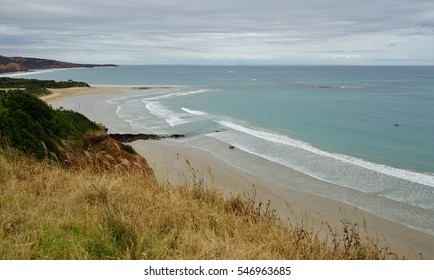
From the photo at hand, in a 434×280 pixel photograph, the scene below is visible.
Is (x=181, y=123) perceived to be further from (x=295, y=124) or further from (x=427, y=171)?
(x=427, y=171)

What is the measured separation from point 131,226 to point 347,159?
676 inches

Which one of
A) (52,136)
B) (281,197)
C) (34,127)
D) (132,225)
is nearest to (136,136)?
(281,197)

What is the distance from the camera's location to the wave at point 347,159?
54.2ft

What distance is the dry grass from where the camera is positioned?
13.0 ft

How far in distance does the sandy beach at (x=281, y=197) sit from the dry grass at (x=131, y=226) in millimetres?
940

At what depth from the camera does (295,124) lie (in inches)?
1219

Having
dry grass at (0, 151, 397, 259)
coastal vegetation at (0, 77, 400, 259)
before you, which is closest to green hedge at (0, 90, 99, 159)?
coastal vegetation at (0, 77, 400, 259)

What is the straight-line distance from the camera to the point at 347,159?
65.5 ft

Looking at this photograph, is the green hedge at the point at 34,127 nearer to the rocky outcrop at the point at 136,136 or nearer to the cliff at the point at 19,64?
the rocky outcrop at the point at 136,136

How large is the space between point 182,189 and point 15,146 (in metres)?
4.14

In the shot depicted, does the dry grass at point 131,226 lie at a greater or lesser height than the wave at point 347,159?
greater

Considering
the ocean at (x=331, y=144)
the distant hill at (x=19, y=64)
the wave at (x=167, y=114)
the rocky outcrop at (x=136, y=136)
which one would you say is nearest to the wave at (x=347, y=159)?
the ocean at (x=331, y=144)

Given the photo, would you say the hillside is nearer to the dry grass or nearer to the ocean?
the dry grass
